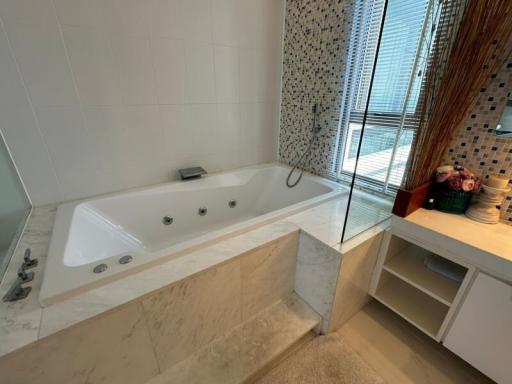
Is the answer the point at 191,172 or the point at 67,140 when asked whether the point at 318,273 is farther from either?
the point at 67,140

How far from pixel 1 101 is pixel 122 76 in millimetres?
632

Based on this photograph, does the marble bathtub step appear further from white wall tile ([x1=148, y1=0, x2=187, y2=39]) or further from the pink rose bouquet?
white wall tile ([x1=148, y1=0, x2=187, y2=39])

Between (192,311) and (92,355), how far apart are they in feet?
1.22

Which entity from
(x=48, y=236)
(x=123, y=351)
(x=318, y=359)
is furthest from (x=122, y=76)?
(x=318, y=359)

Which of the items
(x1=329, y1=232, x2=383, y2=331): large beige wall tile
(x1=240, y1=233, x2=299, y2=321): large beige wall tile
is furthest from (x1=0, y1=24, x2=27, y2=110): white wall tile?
(x1=329, y1=232, x2=383, y2=331): large beige wall tile

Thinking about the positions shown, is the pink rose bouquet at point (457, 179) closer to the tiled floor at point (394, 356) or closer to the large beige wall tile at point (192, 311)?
the tiled floor at point (394, 356)

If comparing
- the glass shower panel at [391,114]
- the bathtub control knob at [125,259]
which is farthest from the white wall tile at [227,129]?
the bathtub control knob at [125,259]

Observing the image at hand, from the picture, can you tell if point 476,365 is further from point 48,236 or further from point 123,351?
point 48,236

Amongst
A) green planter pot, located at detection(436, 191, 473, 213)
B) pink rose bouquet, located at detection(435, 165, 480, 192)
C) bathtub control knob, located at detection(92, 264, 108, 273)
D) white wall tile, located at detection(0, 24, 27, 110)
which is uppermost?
white wall tile, located at detection(0, 24, 27, 110)

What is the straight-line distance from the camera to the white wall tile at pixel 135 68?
1468 millimetres

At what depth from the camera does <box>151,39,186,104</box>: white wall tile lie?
5.19 feet

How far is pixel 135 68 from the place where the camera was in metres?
1.54

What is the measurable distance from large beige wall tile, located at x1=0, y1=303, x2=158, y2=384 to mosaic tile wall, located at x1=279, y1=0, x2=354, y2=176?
1.72 m

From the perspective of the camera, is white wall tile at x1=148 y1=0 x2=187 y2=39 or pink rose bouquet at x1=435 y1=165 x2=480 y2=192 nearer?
pink rose bouquet at x1=435 y1=165 x2=480 y2=192
